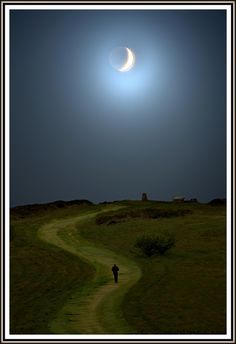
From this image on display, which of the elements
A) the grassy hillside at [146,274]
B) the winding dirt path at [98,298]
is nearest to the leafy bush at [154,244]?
the grassy hillside at [146,274]

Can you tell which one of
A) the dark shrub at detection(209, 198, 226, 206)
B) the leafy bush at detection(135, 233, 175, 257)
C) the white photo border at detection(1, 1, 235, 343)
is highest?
the white photo border at detection(1, 1, 235, 343)

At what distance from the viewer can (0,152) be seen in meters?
12.8

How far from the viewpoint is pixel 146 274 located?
36688 mm

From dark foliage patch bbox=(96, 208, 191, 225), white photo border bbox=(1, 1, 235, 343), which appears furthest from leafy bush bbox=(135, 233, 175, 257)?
white photo border bbox=(1, 1, 235, 343)

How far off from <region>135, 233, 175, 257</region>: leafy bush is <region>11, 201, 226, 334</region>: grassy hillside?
2.48 ft

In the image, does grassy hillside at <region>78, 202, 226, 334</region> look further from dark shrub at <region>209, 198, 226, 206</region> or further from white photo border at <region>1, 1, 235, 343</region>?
dark shrub at <region>209, 198, 226, 206</region>

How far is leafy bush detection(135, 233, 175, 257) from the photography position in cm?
4634

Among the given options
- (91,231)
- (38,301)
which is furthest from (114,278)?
(91,231)

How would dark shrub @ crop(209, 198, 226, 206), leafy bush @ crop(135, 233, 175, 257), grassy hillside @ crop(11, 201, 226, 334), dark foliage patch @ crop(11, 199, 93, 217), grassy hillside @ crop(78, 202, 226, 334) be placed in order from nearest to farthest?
grassy hillside @ crop(78, 202, 226, 334)
grassy hillside @ crop(11, 201, 226, 334)
leafy bush @ crop(135, 233, 175, 257)
dark shrub @ crop(209, 198, 226, 206)
dark foliage patch @ crop(11, 199, 93, 217)

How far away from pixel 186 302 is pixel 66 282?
11.4 metres

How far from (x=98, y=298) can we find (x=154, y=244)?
18463 millimetres

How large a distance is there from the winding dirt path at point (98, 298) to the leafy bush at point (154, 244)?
2.55 metres

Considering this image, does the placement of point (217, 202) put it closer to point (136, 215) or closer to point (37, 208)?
point (136, 215)

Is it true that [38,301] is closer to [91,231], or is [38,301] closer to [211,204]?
[91,231]
